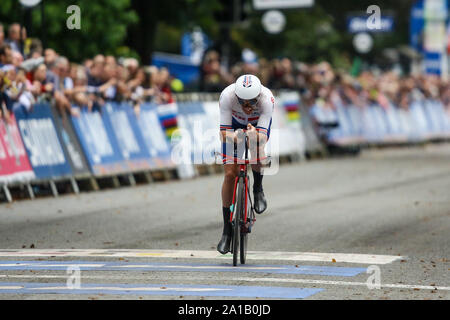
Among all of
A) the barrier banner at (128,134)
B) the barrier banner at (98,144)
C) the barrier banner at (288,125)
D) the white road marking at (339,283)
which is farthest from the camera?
the barrier banner at (288,125)

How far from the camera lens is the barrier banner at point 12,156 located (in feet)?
54.1

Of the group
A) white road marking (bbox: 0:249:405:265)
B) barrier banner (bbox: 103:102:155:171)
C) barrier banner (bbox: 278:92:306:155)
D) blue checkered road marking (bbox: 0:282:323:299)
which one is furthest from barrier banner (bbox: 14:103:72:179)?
barrier banner (bbox: 278:92:306:155)

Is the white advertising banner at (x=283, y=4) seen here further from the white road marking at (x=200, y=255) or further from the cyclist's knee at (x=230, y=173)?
the cyclist's knee at (x=230, y=173)

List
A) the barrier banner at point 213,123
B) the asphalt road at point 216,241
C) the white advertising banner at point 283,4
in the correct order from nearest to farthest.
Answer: the asphalt road at point 216,241
the barrier banner at point 213,123
the white advertising banner at point 283,4

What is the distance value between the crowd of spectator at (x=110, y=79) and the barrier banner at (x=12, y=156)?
25cm

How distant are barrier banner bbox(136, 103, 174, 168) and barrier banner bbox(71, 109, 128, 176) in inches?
46.6

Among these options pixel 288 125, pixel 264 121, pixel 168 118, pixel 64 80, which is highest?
pixel 64 80

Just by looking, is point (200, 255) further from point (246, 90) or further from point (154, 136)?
point (154, 136)

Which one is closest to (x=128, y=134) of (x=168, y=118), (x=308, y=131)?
(x=168, y=118)

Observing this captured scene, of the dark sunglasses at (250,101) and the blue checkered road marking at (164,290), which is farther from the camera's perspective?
the dark sunglasses at (250,101)

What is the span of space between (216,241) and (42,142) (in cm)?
612

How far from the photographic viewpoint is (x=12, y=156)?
16.7 meters

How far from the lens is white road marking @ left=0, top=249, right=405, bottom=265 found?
35.6ft

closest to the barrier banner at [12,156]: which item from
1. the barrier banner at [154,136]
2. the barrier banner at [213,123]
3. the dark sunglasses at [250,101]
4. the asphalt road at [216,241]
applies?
the asphalt road at [216,241]
